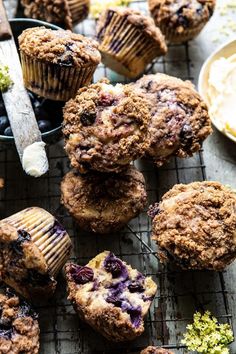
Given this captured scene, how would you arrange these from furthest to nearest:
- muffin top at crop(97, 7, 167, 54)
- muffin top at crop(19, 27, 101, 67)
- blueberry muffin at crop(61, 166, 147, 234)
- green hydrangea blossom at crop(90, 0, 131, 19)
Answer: green hydrangea blossom at crop(90, 0, 131, 19), muffin top at crop(97, 7, 167, 54), blueberry muffin at crop(61, 166, 147, 234), muffin top at crop(19, 27, 101, 67)

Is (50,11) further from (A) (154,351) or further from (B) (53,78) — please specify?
(A) (154,351)

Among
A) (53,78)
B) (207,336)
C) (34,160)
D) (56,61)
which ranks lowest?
(207,336)

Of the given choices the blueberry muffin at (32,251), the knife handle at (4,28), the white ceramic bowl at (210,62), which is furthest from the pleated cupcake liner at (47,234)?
the white ceramic bowl at (210,62)

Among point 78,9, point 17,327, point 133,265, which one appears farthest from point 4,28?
point 17,327

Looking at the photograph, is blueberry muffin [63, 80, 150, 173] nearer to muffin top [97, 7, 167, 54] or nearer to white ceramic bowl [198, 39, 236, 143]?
muffin top [97, 7, 167, 54]

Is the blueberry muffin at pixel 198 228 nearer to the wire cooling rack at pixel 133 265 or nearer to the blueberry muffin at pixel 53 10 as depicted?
the wire cooling rack at pixel 133 265

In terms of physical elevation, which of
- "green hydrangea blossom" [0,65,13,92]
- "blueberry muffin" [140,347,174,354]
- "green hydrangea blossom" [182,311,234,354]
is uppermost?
"green hydrangea blossom" [0,65,13,92]

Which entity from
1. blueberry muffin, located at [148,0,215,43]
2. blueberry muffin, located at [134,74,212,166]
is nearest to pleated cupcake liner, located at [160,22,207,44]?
blueberry muffin, located at [148,0,215,43]
